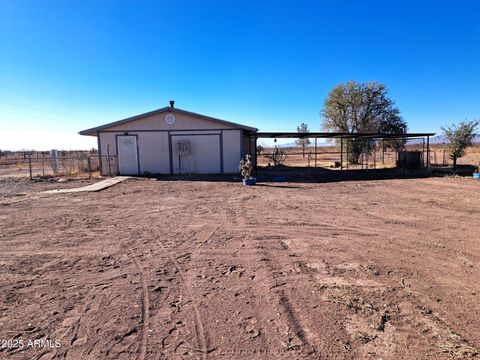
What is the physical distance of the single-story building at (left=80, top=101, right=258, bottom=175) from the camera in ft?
56.2

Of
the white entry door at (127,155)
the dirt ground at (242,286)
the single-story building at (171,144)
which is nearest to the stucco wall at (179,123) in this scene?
the single-story building at (171,144)

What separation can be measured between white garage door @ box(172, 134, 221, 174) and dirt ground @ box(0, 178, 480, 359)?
1027 centimetres

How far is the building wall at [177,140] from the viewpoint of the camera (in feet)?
56.4

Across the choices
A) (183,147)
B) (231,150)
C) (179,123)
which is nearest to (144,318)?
(183,147)

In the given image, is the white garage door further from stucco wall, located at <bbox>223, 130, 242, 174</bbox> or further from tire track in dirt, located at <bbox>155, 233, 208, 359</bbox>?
tire track in dirt, located at <bbox>155, 233, 208, 359</bbox>

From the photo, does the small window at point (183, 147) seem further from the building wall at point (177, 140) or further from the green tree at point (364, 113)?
the green tree at point (364, 113)

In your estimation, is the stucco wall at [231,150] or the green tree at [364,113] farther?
the green tree at [364,113]

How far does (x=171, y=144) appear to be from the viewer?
17344 millimetres

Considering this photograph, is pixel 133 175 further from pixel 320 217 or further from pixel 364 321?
pixel 364 321

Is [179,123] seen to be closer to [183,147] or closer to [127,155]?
[183,147]

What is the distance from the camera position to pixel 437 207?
8.02 m

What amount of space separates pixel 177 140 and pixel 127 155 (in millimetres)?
2978

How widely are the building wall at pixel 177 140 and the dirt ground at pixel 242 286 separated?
10281 millimetres

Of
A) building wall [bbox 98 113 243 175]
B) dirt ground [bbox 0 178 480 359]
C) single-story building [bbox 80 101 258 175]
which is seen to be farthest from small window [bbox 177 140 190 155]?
dirt ground [bbox 0 178 480 359]
